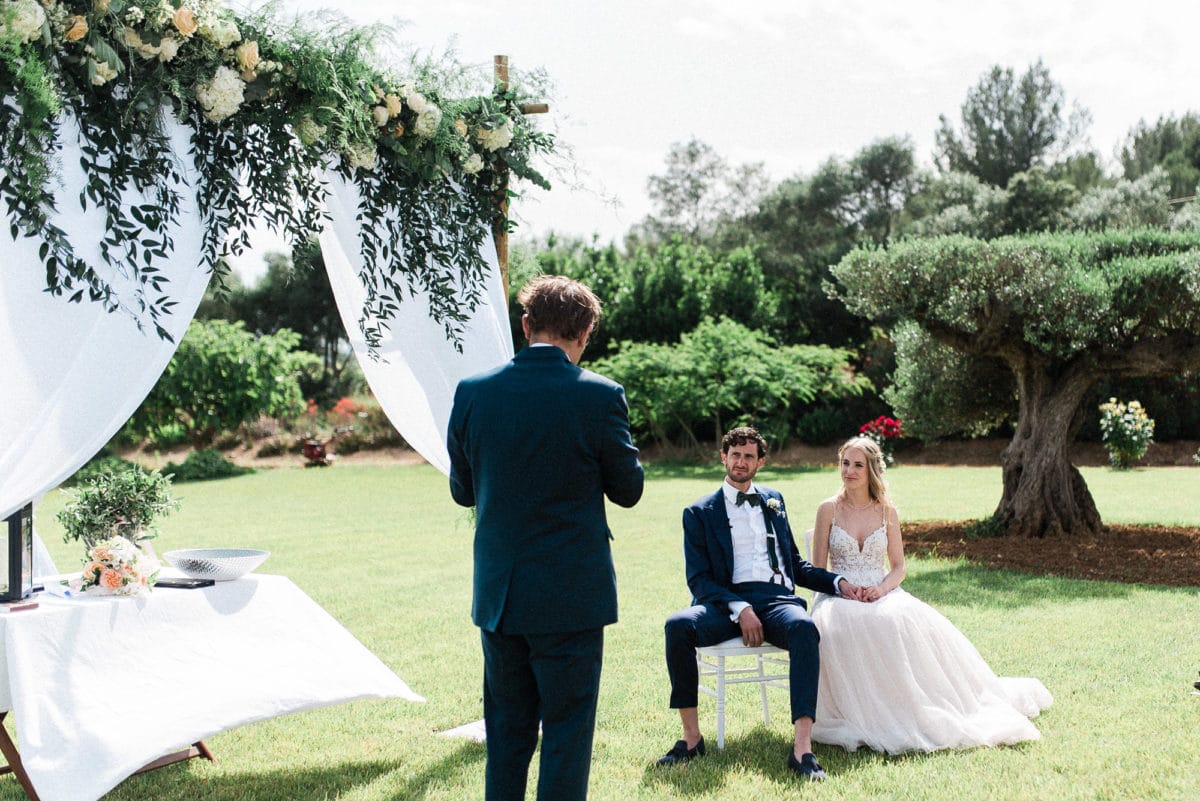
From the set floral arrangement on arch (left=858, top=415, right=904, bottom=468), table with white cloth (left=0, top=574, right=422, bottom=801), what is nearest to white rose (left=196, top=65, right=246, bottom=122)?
table with white cloth (left=0, top=574, right=422, bottom=801)

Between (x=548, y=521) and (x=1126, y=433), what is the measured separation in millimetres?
19894

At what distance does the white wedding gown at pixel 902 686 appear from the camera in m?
4.80

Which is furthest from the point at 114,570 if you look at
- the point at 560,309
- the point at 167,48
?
the point at 560,309

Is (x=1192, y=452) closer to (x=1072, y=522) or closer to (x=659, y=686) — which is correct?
(x=1072, y=522)

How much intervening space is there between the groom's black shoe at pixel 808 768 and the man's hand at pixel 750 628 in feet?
1.69

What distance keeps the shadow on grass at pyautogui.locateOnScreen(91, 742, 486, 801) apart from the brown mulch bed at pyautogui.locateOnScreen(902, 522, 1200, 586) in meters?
6.98

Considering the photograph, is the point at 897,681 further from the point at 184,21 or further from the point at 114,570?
the point at 184,21

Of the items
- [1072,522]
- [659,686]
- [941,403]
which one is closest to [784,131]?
[941,403]

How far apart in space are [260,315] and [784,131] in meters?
19.0

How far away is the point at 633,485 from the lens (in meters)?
3.21

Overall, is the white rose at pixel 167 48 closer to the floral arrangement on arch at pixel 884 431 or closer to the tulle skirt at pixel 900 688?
the tulle skirt at pixel 900 688

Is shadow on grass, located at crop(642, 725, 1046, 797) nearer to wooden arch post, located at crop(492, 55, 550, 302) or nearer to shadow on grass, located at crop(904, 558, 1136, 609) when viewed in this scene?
wooden arch post, located at crop(492, 55, 550, 302)

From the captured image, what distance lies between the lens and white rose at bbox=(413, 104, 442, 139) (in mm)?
4748

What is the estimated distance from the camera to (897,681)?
16.0 feet
